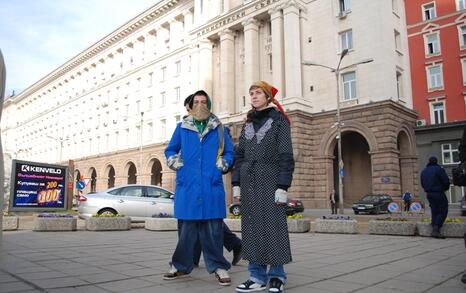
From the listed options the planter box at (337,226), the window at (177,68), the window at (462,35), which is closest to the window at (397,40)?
the window at (462,35)

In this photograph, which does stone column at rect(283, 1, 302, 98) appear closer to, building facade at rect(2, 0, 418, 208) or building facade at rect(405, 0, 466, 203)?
building facade at rect(2, 0, 418, 208)

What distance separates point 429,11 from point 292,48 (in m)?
13.0

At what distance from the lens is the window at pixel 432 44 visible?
33.6 metres

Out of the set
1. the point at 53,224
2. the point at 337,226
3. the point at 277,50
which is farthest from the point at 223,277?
the point at 277,50

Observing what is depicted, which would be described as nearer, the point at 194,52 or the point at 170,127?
the point at 194,52

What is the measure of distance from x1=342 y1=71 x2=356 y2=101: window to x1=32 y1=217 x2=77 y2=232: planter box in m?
23.2

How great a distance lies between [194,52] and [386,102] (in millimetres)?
20885

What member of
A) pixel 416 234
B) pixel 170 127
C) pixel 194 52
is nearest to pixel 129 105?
pixel 170 127

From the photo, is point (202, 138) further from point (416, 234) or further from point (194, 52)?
point (194, 52)

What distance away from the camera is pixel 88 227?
12508 mm

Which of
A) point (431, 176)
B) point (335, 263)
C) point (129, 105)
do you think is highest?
point (129, 105)

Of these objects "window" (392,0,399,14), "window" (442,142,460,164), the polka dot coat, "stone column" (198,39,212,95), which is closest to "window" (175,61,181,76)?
"stone column" (198,39,212,95)

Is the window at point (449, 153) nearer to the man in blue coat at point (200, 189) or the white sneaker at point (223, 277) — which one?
the man in blue coat at point (200, 189)

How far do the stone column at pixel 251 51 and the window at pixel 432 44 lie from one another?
570 inches
